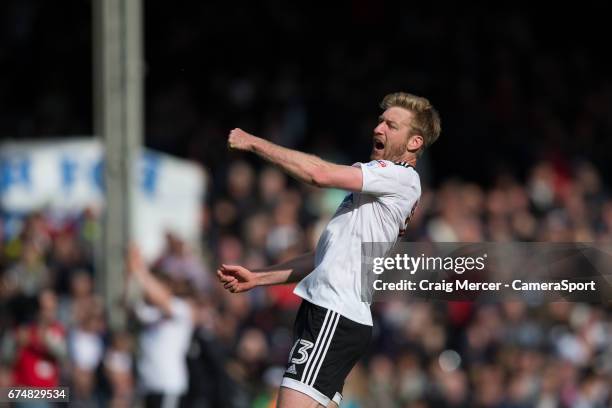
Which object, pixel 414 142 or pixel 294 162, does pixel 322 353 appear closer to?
pixel 294 162

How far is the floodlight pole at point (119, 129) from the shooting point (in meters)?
13.8

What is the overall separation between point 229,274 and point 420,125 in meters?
1.26

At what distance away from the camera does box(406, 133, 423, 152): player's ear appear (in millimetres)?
6859

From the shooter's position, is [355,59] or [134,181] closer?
[134,181]

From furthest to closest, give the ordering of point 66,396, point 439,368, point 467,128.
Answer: point 467,128, point 439,368, point 66,396

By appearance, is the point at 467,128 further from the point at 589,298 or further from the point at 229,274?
the point at 229,274

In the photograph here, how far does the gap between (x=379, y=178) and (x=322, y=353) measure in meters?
0.92

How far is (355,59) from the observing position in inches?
730

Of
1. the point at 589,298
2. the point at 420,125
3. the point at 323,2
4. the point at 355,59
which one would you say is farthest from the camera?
the point at 323,2

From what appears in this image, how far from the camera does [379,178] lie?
659cm

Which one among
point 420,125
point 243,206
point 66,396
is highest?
point 243,206

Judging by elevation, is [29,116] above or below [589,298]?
above

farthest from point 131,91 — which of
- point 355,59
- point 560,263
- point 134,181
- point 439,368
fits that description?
point 560,263

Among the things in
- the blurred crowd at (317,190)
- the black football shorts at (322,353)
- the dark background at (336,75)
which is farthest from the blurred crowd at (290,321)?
the black football shorts at (322,353)
